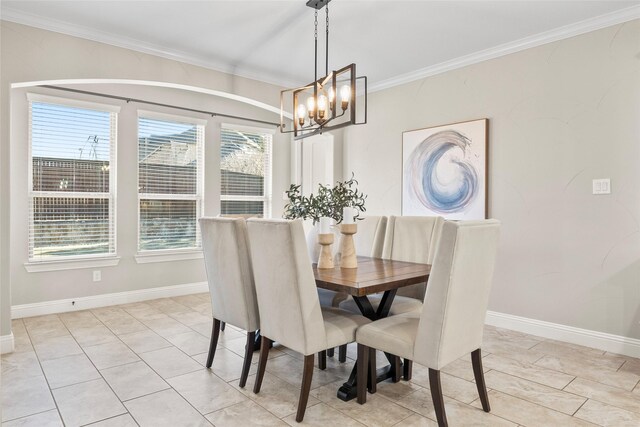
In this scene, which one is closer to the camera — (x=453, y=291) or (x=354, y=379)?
(x=453, y=291)

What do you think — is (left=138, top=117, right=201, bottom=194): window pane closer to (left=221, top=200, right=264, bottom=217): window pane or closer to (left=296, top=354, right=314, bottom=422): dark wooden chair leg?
(left=221, top=200, right=264, bottom=217): window pane

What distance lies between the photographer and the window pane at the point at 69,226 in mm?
4094

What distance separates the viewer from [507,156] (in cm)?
395

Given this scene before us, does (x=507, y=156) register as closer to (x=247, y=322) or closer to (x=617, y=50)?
(x=617, y=50)

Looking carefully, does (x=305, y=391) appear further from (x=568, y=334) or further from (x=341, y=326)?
(x=568, y=334)

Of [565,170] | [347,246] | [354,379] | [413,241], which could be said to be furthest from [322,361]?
[565,170]

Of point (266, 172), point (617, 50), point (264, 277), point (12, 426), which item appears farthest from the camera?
point (266, 172)

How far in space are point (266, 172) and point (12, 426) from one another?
13.2ft

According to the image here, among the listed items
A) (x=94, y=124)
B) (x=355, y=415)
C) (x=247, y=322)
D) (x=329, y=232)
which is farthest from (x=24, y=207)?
(x=355, y=415)

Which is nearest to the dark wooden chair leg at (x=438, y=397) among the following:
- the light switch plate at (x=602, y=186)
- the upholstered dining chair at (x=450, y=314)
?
the upholstered dining chair at (x=450, y=314)

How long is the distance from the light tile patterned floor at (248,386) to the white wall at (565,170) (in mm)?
471

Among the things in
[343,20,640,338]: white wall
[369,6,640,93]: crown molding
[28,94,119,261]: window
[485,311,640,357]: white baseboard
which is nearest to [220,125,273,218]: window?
[28,94,119,261]: window

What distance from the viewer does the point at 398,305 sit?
2.92 metres

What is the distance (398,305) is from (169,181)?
3234 mm
